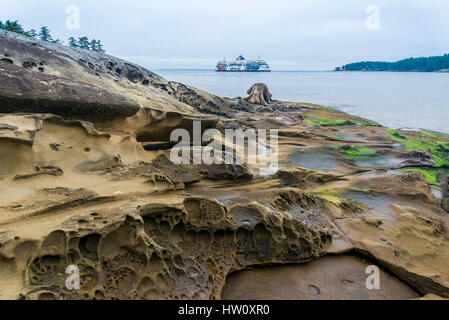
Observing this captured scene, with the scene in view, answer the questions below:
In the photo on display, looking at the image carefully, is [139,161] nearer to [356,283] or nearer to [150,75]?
[356,283]

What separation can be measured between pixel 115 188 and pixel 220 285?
1998mm

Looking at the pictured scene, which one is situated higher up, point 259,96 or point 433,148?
point 259,96

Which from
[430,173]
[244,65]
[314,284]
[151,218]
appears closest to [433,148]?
[430,173]

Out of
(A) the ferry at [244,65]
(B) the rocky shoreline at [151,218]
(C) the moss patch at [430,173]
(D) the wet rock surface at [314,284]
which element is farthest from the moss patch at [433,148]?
(A) the ferry at [244,65]

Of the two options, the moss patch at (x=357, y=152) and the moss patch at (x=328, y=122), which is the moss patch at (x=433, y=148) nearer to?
the moss patch at (x=357, y=152)

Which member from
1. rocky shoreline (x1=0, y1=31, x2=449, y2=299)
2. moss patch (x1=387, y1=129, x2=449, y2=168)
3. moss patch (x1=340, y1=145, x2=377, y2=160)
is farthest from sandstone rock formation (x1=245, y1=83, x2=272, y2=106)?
rocky shoreline (x1=0, y1=31, x2=449, y2=299)

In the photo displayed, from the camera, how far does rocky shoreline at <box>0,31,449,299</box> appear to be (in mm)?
3342

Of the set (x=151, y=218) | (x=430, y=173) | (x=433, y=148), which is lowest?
(x=430, y=173)

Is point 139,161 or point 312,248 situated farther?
point 139,161

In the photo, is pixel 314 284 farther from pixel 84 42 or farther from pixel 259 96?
pixel 84 42

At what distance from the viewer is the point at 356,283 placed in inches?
165

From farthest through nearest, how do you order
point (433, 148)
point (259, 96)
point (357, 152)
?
point (259, 96), point (433, 148), point (357, 152)

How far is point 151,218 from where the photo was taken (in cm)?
404
